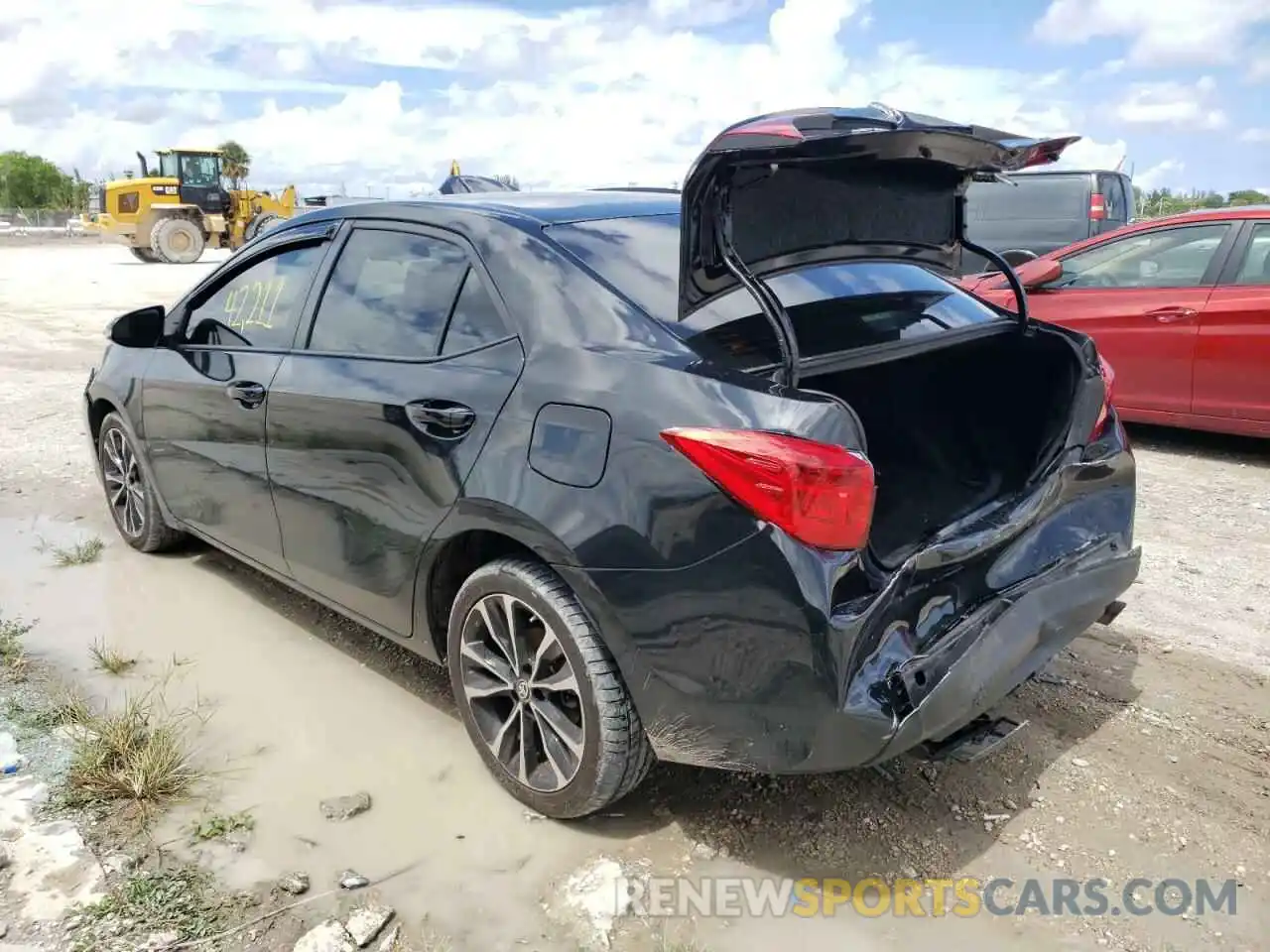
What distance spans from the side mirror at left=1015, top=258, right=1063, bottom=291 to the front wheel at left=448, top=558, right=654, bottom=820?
5.10m

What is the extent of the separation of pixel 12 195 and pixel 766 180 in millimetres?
88649

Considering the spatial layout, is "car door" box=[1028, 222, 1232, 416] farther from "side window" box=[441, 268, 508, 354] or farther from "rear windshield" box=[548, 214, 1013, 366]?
"side window" box=[441, 268, 508, 354]

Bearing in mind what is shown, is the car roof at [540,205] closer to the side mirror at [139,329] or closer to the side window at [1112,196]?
the side mirror at [139,329]

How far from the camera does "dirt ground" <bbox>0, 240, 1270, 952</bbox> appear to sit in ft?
7.84

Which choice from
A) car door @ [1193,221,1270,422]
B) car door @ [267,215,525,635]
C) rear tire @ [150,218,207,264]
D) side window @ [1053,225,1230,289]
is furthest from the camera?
rear tire @ [150,218,207,264]

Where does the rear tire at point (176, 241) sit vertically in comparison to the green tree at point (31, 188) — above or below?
below

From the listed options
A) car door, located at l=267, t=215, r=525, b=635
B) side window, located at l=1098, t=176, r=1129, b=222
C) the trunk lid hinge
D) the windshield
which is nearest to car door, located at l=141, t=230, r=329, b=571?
car door, located at l=267, t=215, r=525, b=635

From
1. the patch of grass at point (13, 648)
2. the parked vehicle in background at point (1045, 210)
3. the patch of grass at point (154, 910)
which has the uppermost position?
the parked vehicle in background at point (1045, 210)

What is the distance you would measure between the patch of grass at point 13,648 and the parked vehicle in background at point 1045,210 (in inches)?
377

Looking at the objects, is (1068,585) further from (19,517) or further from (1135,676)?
(19,517)

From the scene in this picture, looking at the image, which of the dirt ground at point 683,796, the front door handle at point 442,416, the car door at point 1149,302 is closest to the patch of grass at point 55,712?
the dirt ground at point 683,796

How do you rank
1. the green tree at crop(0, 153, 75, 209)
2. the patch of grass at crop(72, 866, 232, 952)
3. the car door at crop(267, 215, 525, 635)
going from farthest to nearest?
the green tree at crop(0, 153, 75, 209) → the car door at crop(267, 215, 525, 635) → the patch of grass at crop(72, 866, 232, 952)

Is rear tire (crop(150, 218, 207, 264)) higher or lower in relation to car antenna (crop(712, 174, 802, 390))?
higher

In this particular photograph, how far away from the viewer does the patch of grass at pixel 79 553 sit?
15.4 feet
